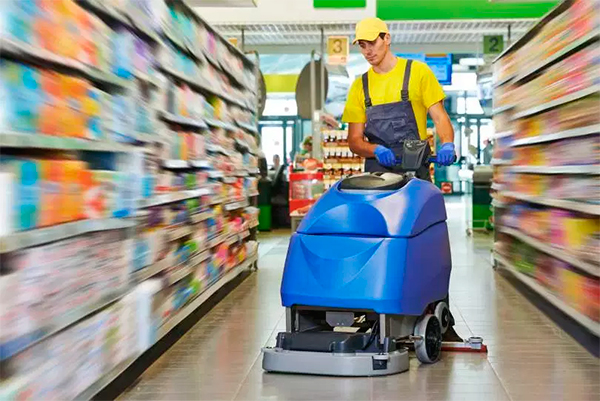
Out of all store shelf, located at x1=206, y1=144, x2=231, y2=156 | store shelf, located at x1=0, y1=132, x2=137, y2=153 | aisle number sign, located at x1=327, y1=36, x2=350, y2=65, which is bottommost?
store shelf, located at x1=0, y1=132, x2=137, y2=153

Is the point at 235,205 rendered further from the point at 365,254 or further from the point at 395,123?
the point at 365,254

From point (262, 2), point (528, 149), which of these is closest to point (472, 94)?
point (262, 2)

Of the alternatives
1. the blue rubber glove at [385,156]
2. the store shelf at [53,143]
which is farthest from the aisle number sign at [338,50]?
the store shelf at [53,143]

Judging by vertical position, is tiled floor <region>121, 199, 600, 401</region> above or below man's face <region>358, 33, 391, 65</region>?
below

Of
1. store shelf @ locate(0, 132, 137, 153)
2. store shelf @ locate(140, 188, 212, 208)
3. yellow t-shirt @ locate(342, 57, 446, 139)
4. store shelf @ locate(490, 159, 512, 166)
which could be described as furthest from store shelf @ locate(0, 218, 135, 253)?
store shelf @ locate(490, 159, 512, 166)

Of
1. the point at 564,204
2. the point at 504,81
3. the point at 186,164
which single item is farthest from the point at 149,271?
the point at 504,81

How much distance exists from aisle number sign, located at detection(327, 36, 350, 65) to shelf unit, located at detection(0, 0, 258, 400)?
17.2 feet

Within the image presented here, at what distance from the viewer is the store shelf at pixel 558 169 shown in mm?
3744

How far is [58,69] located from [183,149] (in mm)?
1682

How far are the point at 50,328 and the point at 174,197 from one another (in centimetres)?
167

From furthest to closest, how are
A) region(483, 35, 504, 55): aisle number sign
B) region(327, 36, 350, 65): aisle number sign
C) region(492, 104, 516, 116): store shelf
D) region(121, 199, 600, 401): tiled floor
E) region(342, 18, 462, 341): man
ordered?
region(483, 35, 504, 55): aisle number sign → region(327, 36, 350, 65): aisle number sign → region(492, 104, 516, 116): store shelf → region(342, 18, 462, 341): man → region(121, 199, 600, 401): tiled floor

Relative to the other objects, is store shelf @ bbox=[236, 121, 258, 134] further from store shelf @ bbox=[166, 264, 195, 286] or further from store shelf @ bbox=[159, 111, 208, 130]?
store shelf @ bbox=[166, 264, 195, 286]

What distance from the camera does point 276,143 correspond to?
22812 mm

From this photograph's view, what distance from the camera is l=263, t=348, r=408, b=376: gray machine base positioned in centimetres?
338
